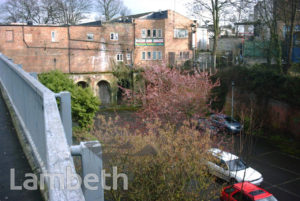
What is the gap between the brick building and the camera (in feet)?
125

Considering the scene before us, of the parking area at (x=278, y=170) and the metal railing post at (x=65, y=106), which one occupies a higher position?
the metal railing post at (x=65, y=106)

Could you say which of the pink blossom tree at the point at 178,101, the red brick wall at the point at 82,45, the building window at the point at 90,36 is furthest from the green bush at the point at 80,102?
the building window at the point at 90,36

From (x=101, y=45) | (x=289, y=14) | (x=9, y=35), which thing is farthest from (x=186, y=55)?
(x=9, y=35)

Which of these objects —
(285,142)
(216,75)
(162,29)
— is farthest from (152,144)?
(162,29)

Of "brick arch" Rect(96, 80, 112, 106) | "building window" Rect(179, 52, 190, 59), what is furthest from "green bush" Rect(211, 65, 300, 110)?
"brick arch" Rect(96, 80, 112, 106)

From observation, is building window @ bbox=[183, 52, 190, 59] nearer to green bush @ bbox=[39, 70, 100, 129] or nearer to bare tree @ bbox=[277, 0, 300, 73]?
bare tree @ bbox=[277, 0, 300, 73]

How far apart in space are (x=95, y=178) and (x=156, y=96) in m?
19.1

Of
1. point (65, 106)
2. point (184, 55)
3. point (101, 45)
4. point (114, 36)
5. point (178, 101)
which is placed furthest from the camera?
point (184, 55)

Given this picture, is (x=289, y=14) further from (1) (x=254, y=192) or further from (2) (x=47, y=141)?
(2) (x=47, y=141)

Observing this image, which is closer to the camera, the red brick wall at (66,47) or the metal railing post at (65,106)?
the metal railing post at (65,106)

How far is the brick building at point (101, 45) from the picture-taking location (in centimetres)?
3816

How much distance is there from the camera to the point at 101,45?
41781mm

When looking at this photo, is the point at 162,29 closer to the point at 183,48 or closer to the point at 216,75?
the point at 183,48

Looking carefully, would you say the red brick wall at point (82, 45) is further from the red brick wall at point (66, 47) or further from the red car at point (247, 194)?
the red car at point (247, 194)
